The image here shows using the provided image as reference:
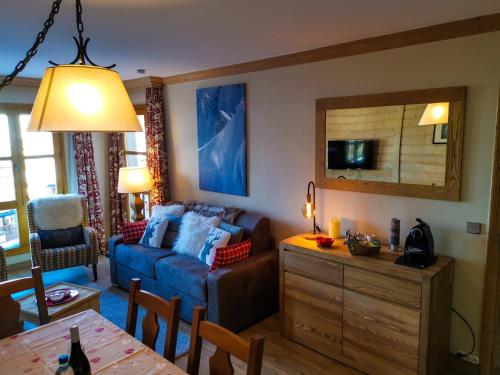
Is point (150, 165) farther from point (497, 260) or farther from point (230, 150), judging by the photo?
point (497, 260)

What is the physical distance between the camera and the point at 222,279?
10.4 ft

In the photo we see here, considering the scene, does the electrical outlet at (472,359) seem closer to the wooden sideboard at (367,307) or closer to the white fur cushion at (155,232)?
the wooden sideboard at (367,307)

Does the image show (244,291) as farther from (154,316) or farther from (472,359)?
(472,359)

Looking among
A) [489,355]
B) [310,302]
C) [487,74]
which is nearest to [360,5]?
[487,74]

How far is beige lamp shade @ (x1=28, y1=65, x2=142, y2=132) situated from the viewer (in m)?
1.29

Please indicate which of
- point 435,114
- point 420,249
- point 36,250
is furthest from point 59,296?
point 435,114

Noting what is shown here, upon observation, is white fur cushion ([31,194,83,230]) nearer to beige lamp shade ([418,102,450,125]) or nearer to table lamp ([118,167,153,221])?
table lamp ([118,167,153,221])

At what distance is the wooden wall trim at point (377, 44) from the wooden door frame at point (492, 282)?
1.87ft

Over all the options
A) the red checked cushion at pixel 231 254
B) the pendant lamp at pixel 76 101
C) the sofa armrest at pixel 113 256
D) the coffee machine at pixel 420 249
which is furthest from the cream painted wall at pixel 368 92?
the pendant lamp at pixel 76 101

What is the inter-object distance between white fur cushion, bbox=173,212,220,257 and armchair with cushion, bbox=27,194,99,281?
1.32 m

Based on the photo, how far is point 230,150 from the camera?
4.21 m

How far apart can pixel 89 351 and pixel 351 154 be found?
2.39m

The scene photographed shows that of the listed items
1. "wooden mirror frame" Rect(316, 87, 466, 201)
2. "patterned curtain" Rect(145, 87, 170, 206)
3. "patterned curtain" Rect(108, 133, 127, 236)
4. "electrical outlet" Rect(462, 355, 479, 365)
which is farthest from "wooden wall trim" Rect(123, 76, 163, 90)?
"electrical outlet" Rect(462, 355, 479, 365)

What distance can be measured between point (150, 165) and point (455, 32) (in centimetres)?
375
